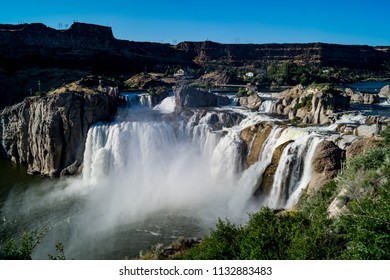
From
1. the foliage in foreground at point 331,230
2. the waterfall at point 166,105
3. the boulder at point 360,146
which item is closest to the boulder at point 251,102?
the waterfall at point 166,105

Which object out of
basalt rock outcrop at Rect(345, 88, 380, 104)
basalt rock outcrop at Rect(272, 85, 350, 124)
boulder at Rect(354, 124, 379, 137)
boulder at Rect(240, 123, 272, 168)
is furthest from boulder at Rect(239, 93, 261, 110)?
boulder at Rect(354, 124, 379, 137)

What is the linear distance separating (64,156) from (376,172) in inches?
1045

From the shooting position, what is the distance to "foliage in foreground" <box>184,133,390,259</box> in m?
9.53

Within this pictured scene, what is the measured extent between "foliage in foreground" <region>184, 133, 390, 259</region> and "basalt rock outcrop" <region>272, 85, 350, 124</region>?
574 inches

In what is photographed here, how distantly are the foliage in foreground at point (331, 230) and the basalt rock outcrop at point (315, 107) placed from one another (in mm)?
14586

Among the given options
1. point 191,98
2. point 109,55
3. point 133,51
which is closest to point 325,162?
point 191,98

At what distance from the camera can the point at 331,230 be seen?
11359 millimetres

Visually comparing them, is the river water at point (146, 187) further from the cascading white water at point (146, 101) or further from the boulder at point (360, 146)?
the cascading white water at point (146, 101)

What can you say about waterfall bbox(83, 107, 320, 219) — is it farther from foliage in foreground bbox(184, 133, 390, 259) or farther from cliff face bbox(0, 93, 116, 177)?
foliage in foreground bbox(184, 133, 390, 259)

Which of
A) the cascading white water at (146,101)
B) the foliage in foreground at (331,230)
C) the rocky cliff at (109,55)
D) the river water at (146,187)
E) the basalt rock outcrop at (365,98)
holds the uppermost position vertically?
the rocky cliff at (109,55)

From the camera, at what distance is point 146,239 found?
20.7 m

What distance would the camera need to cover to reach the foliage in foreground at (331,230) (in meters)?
9.53

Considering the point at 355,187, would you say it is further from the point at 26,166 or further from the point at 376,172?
the point at 26,166

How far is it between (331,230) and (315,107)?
2094 cm
